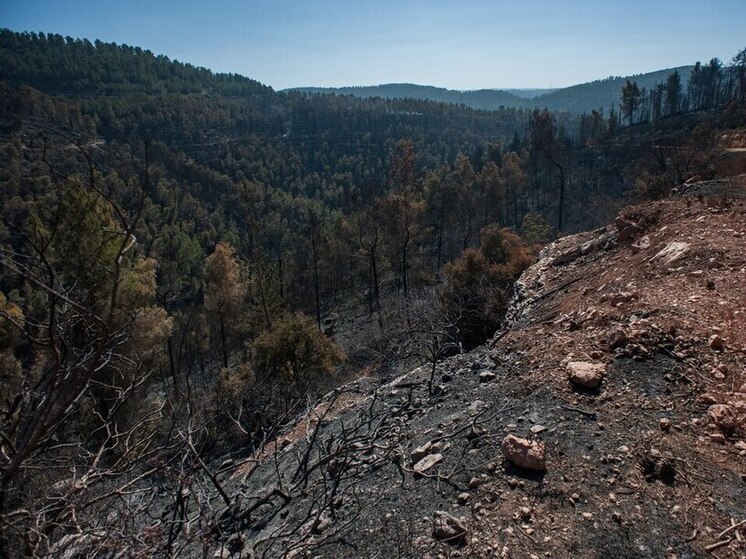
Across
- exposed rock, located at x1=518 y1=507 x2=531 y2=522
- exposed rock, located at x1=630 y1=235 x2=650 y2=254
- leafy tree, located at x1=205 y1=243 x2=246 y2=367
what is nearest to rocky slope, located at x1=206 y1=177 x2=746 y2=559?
exposed rock, located at x1=518 y1=507 x2=531 y2=522

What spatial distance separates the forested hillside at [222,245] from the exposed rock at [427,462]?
1.69 meters

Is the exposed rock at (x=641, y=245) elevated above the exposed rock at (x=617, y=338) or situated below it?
above

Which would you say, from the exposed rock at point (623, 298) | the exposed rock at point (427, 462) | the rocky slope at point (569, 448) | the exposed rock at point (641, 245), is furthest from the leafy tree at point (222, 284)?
the exposed rock at point (623, 298)

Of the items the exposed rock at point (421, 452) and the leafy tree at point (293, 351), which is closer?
the exposed rock at point (421, 452)

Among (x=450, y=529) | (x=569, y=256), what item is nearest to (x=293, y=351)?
(x=569, y=256)

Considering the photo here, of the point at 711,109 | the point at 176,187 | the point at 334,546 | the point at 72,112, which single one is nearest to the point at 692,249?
the point at 334,546

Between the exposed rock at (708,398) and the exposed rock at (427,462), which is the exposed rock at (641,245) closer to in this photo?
the exposed rock at (708,398)

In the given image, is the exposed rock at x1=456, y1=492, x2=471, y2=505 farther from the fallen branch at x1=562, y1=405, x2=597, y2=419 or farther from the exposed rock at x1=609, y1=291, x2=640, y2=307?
the exposed rock at x1=609, y1=291, x2=640, y2=307

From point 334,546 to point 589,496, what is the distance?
97.6 inches

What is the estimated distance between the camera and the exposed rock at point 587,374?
5637 millimetres

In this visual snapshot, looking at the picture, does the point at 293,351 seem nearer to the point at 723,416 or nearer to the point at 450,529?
the point at 450,529

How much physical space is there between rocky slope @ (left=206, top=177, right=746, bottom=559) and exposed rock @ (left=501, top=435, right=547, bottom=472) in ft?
0.06

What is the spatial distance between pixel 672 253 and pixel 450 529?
642 cm

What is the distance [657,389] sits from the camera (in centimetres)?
532
